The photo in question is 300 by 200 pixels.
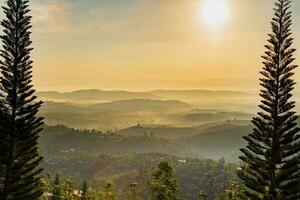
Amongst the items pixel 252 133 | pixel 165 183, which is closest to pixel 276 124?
pixel 252 133

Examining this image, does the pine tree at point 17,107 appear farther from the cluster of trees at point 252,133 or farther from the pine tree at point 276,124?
the pine tree at point 276,124

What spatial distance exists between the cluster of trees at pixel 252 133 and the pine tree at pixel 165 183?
850 cm

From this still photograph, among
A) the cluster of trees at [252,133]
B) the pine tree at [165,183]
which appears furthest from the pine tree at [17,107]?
the pine tree at [165,183]

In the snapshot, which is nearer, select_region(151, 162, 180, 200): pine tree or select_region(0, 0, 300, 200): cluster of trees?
select_region(0, 0, 300, 200): cluster of trees

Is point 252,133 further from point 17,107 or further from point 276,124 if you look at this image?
point 17,107

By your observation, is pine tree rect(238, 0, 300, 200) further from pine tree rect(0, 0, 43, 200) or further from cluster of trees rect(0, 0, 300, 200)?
pine tree rect(0, 0, 43, 200)

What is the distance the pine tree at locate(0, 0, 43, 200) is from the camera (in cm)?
3822

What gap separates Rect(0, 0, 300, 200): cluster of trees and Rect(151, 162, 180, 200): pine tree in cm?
850

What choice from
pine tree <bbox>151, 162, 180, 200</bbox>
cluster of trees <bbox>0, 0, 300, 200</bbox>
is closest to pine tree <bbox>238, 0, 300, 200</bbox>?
cluster of trees <bbox>0, 0, 300, 200</bbox>

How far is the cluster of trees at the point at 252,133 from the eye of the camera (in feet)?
114

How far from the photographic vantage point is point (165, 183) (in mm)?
47625

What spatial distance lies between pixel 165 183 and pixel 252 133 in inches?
570

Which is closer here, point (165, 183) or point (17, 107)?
point (17, 107)

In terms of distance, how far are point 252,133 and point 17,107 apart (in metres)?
19.1
